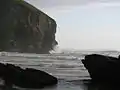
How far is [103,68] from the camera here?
31031 mm

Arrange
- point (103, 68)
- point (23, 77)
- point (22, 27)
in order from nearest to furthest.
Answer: point (23, 77) < point (103, 68) < point (22, 27)

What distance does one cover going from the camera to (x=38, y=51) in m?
136

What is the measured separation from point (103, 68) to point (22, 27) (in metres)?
98.4

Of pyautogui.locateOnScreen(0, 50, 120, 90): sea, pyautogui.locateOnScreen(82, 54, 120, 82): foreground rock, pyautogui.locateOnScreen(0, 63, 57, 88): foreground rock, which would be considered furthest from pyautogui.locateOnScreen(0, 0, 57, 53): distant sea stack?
pyautogui.locateOnScreen(0, 63, 57, 88): foreground rock

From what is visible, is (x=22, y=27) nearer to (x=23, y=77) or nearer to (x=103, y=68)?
(x=103, y=68)

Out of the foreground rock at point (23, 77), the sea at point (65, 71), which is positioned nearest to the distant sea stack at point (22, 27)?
the sea at point (65, 71)

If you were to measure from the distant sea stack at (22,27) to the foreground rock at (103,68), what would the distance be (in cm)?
9181

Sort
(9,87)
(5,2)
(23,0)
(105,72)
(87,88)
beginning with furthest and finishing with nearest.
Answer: (23,0) → (5,2) → (105,72) → (87,88) → (9,87)

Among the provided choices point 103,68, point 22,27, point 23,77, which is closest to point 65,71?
point 103,68

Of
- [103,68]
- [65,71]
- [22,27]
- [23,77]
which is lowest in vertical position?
[65,71]

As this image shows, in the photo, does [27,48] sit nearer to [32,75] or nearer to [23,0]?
[23,0]

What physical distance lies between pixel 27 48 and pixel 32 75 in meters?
104

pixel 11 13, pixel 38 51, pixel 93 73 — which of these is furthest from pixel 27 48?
pixel 93 73

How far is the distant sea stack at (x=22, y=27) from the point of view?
408ft
